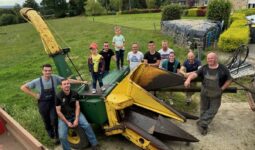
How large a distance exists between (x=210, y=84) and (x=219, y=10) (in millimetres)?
14054

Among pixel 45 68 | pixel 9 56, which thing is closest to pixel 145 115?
pixel 45 68

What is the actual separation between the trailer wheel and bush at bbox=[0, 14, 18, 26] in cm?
5582

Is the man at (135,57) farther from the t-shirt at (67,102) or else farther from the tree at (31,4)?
the tree at (31,4)

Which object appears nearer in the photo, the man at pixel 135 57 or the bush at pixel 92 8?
the man at pixel 135 57

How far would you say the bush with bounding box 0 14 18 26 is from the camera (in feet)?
187

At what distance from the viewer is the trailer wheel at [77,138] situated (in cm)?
619

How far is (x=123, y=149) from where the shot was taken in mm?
6426

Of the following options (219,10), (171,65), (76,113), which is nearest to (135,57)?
(171,65)

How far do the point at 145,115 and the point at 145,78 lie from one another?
91 centimetres

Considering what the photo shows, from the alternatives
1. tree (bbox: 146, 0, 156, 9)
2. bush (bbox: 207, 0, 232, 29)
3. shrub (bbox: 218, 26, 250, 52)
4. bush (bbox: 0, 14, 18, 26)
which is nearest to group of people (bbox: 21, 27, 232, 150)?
shrub (bbox: 218, 26, 250, 52)

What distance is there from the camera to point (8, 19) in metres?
57.4

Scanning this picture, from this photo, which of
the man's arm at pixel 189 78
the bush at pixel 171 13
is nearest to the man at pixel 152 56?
the man's arm at pixel 189 78

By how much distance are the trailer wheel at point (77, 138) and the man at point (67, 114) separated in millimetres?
101

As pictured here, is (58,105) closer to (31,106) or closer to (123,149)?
(123,149)
